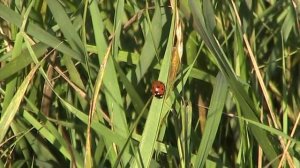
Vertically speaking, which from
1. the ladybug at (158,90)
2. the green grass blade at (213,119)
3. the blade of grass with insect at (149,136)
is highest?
the ladybug at (158,90)

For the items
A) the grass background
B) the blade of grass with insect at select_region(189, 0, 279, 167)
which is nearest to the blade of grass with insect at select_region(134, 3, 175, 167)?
the grass background

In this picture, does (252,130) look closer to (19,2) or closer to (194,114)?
(194,114)

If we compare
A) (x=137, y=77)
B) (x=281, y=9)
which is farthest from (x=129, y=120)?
(x=281, y=9)

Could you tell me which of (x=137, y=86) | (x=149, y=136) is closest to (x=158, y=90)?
(x=149, y=136)

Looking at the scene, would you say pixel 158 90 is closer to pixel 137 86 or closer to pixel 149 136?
pixel 149 136

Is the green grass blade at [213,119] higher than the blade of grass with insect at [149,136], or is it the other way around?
the blade of grass with insect at [149,136]

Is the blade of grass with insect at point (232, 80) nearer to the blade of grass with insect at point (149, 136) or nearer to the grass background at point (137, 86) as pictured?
the grass background at point (137, 86)

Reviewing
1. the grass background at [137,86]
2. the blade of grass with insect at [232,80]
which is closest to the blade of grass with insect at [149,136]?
the grass background at [137,86]
